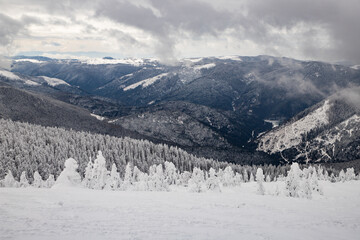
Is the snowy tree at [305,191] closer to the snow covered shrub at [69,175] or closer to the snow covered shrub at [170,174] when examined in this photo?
the snow covered shrub at [170,174]

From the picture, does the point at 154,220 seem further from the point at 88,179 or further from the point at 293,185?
the point at 293,185

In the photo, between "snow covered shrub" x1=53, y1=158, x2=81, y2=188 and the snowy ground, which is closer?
the snowy ground

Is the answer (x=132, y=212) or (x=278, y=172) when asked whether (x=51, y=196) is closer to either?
(x=132, y=212)

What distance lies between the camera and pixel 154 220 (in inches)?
1448

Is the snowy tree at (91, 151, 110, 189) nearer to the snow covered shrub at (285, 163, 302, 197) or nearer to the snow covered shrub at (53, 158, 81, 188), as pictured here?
the snow covered shrub at (53, 158, 81, 188)

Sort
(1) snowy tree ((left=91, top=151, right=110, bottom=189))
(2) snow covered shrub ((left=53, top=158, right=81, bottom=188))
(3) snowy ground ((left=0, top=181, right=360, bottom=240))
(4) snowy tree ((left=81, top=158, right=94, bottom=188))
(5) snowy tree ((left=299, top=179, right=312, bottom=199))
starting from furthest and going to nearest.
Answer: (1) snowy tree ((left=91, top=151, right=110, bottom=189)) → (4) snowy tree ((left=81, top=158, right=94, bottom=188)) → (5) snowy tree ((left=299, top=179, right=312, bottom=199)) → (2) snow covered shrub ((left=53, top=158, right=81, bottom=188)) → (3) snowy ground ((left=0, top=181, right=360, bottom=240))

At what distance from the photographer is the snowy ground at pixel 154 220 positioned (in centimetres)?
2984

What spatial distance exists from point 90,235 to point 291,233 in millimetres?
27971

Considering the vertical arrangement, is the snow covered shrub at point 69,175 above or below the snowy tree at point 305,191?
above

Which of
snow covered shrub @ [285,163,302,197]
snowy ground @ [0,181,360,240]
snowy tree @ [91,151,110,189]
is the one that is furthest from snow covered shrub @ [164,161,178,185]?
snowy ground @ [0,181,360,240]

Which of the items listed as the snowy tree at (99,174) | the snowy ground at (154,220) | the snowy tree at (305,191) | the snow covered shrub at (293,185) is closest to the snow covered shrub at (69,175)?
the snowy tree at (99,174)

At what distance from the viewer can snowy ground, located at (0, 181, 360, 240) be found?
29.8 m

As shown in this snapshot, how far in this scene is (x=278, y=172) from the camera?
184125mm

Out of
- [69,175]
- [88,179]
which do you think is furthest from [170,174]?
[69,175]
